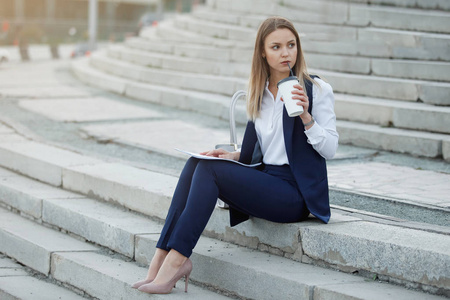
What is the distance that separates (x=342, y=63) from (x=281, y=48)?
5.14m

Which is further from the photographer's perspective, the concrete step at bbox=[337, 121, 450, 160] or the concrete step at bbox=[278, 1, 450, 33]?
the concrete step at bbox=[278, 1, 450, 33]

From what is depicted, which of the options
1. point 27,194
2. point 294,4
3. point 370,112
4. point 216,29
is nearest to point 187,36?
point 216,29

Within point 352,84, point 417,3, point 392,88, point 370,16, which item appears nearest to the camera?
point 392,88

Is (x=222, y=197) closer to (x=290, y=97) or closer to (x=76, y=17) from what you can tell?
(x=290, y=97)

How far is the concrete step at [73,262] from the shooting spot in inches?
169

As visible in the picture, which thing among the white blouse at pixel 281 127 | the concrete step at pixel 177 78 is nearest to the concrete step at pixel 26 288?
the white blouse at pixel 281 127

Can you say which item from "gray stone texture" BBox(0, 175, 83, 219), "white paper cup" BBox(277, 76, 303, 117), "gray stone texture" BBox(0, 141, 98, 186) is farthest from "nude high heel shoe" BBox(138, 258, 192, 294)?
"gray stone texture" BBox(0, 141, 98, 186)

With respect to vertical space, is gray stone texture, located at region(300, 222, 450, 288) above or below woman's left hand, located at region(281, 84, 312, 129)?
below

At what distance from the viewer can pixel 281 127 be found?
4.14m

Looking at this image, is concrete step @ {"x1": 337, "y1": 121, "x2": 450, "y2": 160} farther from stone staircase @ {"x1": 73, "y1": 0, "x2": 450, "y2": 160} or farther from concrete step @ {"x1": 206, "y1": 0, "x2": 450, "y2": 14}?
concrete step @ {"x1": 206, "y1": 0, "x2": 450, "y2": 14}

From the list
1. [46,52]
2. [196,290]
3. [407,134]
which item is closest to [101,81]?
[407,134]

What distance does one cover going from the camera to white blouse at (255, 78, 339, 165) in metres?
3.93

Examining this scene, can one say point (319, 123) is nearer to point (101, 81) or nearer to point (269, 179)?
point (269, 179)

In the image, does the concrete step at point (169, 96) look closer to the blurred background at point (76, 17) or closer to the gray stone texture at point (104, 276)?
the gray stone texture at point (104, 276)
